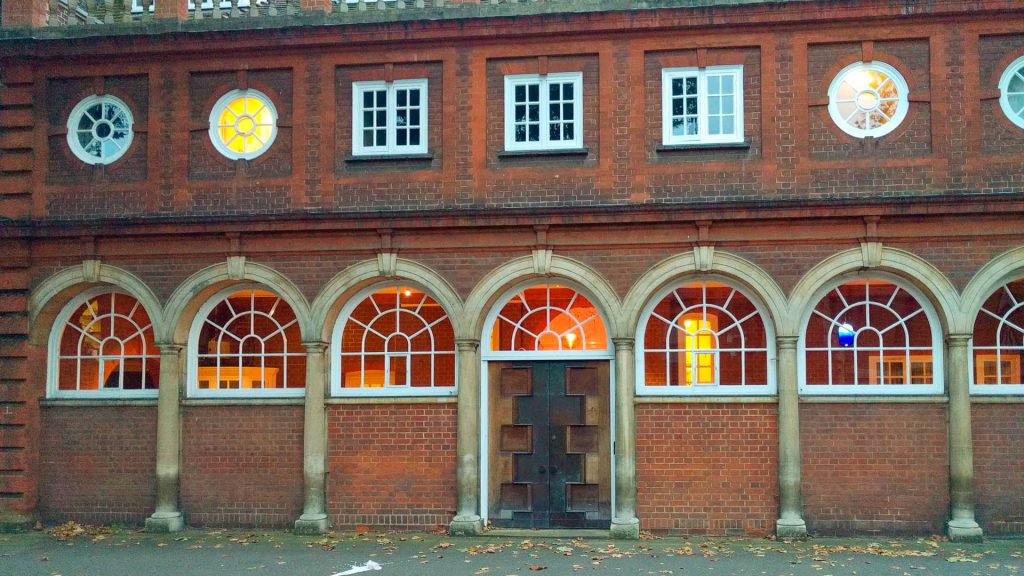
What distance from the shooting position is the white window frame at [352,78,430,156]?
1608 cm

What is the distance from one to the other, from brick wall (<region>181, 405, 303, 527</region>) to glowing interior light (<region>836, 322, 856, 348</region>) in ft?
24.7

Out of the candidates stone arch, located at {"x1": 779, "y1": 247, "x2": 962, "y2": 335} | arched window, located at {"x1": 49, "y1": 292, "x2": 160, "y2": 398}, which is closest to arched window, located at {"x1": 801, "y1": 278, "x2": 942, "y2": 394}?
stone arch, located at {"x1": 779, "y1": 247, "x2": 962, "y2": 335}

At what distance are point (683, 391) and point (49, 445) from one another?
30.0 ft

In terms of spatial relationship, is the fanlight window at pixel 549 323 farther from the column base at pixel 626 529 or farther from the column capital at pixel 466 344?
the column base at pixel 626 529

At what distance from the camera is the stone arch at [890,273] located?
14.8 meters

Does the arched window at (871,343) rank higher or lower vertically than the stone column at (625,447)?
higher

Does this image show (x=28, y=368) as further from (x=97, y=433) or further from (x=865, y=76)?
(x=865, y=76)

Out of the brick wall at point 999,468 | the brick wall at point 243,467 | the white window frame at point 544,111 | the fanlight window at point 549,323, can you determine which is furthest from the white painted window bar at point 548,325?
the brick wall at point 999,468

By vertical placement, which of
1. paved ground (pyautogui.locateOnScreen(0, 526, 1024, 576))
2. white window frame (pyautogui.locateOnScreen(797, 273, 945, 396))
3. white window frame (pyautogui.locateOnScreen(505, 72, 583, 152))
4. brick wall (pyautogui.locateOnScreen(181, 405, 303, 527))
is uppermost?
white window frame (pyautogui.locateOnScreen(505, 72, 583, 152))

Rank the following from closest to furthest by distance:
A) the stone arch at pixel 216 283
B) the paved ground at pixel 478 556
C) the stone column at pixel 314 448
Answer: the paved ground at pixel 478 556, the stone column at pixel 314 448, the stone arch at pixel 216 283

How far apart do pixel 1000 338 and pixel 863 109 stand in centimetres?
355

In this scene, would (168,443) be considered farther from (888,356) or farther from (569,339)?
(888,356)

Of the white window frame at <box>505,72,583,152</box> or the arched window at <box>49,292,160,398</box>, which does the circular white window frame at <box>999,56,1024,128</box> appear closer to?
the white window frame at <box>505,72,583,152</box>

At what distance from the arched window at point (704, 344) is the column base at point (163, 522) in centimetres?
674
